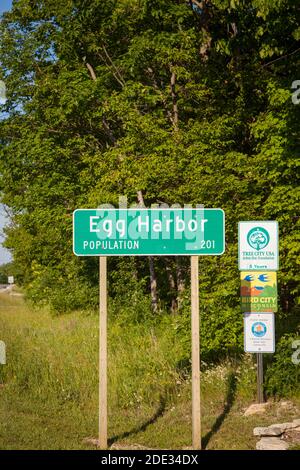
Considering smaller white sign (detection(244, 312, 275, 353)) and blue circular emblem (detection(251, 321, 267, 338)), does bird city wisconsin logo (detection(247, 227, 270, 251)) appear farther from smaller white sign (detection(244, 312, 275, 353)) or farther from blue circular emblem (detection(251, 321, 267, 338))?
blue circular emblem (detection(251, 321, 267, 338))

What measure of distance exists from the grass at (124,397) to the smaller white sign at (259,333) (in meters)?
0.87

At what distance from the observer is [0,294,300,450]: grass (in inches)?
312

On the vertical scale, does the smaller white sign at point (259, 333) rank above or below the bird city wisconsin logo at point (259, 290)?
below

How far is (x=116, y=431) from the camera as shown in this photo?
841 cm

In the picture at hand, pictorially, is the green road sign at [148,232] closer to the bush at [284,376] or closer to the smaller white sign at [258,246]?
the smaller white sign at [258,246]

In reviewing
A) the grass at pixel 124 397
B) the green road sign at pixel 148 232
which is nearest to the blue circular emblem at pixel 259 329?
the grass at pixel 124 397

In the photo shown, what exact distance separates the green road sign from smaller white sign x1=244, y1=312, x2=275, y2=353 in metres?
2.05

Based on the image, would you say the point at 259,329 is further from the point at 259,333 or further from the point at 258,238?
the point at 258,238

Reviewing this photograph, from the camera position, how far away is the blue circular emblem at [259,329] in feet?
29.7

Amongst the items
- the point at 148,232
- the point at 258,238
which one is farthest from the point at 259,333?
the point at 148,232

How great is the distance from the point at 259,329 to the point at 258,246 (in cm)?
126

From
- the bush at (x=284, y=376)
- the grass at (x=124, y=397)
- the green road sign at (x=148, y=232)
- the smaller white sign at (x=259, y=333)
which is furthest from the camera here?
the bush at (x=284, y=376)

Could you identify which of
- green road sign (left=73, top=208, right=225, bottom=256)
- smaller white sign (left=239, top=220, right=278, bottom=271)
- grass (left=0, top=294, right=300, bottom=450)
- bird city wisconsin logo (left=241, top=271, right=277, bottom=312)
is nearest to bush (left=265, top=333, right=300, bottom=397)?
grass (left=0, top=294, right=300, bottom=450)
